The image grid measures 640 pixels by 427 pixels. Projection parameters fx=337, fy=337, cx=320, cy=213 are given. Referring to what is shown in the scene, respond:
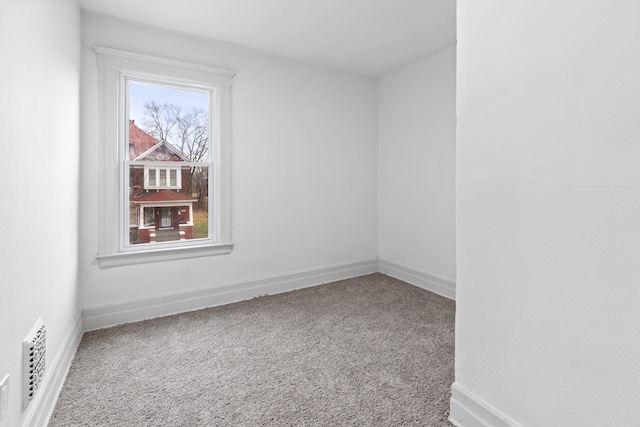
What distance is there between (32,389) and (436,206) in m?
3.31

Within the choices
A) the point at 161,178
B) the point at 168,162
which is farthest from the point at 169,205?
the point at 168,162

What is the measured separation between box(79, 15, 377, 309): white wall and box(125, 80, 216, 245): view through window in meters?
0.27

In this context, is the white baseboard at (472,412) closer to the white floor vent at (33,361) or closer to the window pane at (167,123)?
the white floor vent at (33,361)

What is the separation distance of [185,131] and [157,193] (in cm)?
63

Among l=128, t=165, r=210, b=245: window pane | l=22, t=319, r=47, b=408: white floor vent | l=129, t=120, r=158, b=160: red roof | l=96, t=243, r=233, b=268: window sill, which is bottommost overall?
l=22, t=319, r=47, b=408: white floor vent

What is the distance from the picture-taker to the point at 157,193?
3027 millimetres

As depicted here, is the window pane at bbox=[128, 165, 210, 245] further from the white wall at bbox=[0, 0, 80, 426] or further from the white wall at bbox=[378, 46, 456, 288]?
the white wall at bbox=[378, 46, 456, 288]

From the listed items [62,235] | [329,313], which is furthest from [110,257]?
[329,313]

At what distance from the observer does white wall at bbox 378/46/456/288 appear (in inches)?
133

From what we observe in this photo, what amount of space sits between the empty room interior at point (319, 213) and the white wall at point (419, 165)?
25 millimetres

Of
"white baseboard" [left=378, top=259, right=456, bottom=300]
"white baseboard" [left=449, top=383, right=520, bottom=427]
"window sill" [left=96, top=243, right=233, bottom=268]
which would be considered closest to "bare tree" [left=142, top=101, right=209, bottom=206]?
"window sill" [left=96, top=243, right=233, bottom=268]

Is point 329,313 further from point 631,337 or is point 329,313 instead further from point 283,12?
point 283,12

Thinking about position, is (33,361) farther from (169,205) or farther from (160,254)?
(169,205)

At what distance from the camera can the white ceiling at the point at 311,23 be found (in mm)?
2500
